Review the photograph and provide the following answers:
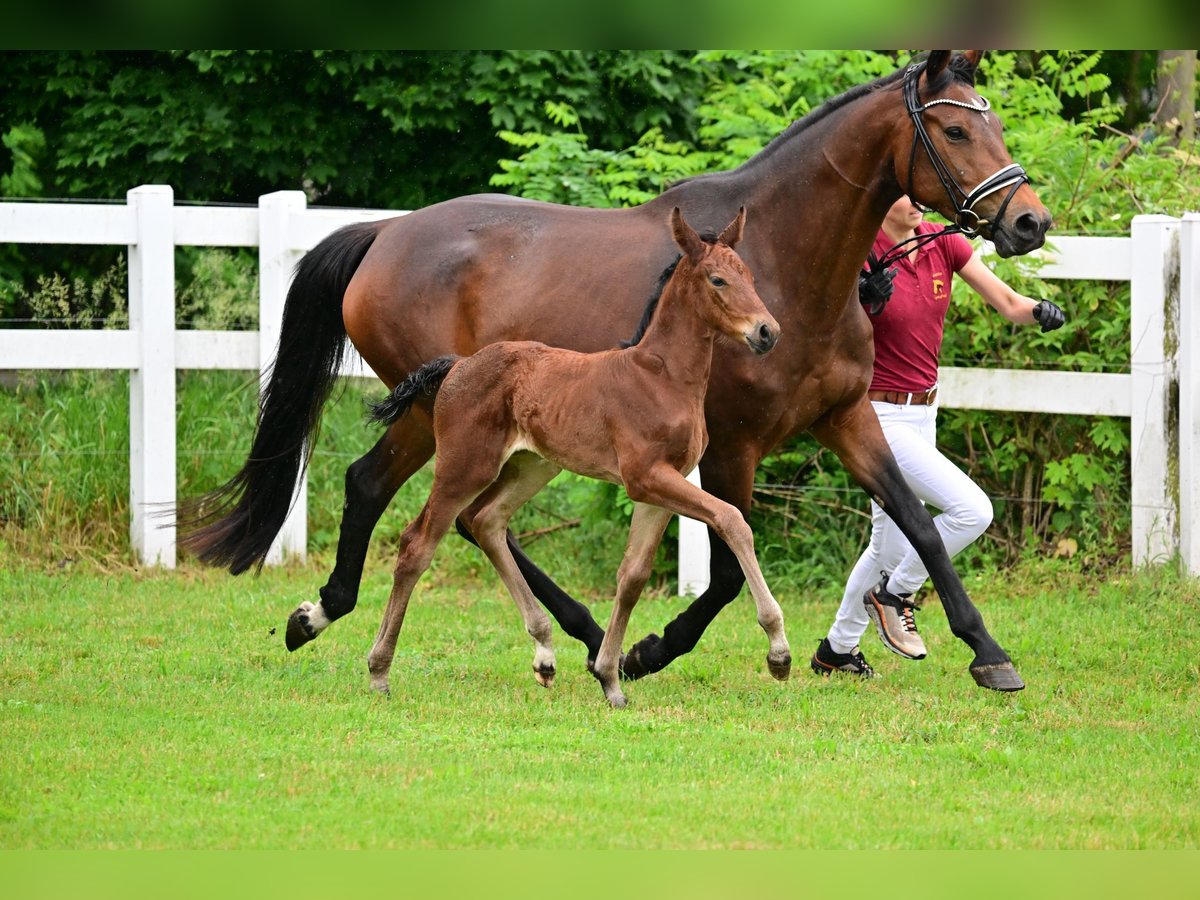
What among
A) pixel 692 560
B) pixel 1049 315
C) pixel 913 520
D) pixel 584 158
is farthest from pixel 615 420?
pixel 584 158

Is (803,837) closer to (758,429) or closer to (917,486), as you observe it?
(758,429)

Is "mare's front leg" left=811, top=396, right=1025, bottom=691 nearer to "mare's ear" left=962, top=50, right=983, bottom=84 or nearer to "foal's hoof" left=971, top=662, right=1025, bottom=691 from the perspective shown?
"foal's hoof" left=971, top=662, right=1025, bottom=691

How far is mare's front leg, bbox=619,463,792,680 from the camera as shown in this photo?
15.5ft

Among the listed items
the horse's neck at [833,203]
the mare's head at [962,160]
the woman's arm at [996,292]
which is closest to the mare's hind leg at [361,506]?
the horse's neck at [833,203]

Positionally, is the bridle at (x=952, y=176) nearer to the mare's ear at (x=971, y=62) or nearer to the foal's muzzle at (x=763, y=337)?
the mare's ear at (x=971, y=62)

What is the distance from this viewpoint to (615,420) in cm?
503

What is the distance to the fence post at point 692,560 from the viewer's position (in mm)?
7805

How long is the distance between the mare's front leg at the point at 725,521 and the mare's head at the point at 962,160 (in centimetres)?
133

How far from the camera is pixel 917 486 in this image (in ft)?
19.4

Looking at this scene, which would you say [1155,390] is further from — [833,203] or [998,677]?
[833,203]

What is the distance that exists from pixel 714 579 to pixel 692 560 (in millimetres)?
2171

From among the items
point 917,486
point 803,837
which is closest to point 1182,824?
point 803,837

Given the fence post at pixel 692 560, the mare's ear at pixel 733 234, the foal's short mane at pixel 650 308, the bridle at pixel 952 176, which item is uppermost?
the bridle at pixel 952 176

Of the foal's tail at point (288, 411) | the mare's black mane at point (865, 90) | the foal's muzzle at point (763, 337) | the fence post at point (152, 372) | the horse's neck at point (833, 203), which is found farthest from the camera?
the fence post at point (152, 372)
